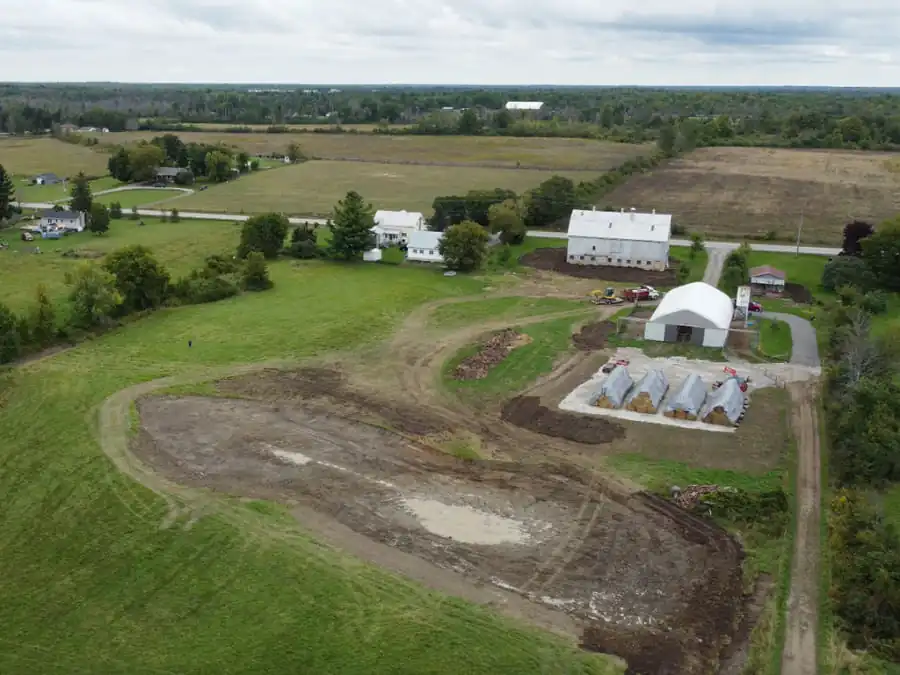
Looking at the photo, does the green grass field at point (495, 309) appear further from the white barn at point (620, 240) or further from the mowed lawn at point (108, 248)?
the mowed lawn at point (108, 248)

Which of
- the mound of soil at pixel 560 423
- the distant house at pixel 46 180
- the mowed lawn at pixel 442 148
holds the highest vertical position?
the mowed lawn at pixel 442 148

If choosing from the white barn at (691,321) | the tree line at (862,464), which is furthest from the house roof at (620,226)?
the white barn at (691,321)

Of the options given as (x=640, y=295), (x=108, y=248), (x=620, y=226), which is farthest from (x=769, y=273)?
(x=108, y=248)

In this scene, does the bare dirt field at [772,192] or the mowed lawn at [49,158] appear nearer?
the bare dirt field at [772,192]

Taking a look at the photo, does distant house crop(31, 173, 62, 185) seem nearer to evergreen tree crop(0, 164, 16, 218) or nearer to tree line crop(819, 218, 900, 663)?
evergreen tree crop(0, 164, 16, 218)

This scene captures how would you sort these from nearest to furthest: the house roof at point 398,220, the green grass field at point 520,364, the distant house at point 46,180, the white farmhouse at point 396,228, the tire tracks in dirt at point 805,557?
the tire tracks in dirt at point 805,557 < the green grass field at point 520,364 < the white farmhouse at point 396,228 < the house roof at point 398,220 < the distant house at point 46,180

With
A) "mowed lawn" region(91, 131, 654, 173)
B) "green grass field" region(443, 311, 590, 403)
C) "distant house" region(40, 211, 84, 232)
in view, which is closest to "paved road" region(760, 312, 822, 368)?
"green grass field" region(443, 311, 590, 403)
